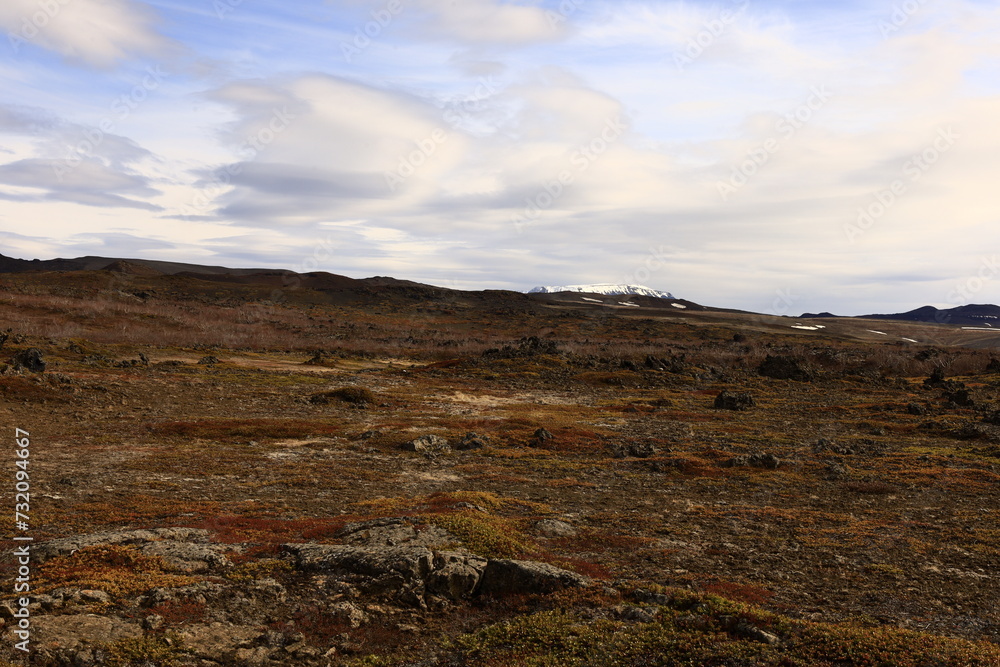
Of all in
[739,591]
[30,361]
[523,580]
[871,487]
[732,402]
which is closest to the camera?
[523,580]

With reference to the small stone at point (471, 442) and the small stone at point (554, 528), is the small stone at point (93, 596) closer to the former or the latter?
the small stone at point (554, 528)

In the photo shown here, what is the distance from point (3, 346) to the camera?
44.3 metres

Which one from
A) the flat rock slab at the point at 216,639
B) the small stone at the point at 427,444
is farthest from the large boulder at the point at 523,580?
the small stone at the point at 427,444

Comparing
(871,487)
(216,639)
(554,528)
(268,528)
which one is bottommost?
(871,487)

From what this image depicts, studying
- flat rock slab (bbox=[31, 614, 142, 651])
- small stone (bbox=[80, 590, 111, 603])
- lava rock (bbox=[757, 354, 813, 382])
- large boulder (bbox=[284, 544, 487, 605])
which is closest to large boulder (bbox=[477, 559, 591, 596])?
large boulder (bbox=[284, 544, 487, 605])

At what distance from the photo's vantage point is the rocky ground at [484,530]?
8.88 m

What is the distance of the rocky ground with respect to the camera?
888 cm

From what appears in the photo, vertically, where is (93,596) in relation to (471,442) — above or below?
above

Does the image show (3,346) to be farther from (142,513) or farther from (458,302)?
(458,302)

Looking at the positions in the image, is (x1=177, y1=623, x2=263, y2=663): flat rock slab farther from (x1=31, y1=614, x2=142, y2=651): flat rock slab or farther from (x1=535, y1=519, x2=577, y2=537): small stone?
(x1=535, y1=519, x2=577, y2=537): small stone

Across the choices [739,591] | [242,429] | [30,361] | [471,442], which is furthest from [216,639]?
[30,361]

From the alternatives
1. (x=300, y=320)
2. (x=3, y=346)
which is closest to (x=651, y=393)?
(x=3, y=346)

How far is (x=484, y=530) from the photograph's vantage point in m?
13.7

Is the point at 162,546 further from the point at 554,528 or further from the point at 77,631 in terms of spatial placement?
the point at 554,528
